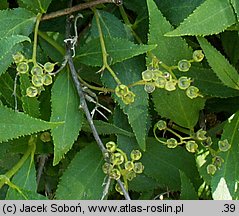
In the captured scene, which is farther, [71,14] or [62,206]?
[71,14]

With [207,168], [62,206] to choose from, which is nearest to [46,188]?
[62,206]

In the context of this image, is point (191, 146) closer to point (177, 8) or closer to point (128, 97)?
point (128, 97)

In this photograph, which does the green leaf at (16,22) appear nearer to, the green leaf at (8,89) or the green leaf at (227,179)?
the green leaf at (8,89)

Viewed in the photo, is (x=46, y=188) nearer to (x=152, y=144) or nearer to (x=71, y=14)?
(x=152, y=144)

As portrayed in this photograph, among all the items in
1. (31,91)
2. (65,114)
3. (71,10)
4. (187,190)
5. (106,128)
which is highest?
(71,10)

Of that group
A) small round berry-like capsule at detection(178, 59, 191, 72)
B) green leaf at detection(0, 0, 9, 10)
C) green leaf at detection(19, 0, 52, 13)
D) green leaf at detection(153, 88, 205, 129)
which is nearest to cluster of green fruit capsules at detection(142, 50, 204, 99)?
small round berry-like capsule at detection(178, 59, 191, 72)

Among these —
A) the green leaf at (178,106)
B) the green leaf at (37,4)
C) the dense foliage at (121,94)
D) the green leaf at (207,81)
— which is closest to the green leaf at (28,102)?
the dense foliage at (121,94)

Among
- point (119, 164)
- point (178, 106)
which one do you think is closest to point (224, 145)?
point (178, 106)
